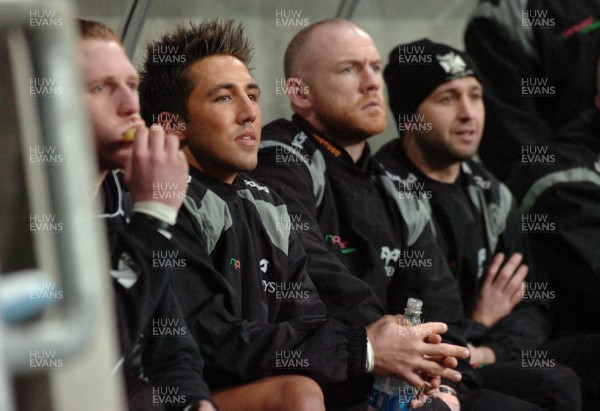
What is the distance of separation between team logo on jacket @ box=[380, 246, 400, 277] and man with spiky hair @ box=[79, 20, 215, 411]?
1.03m

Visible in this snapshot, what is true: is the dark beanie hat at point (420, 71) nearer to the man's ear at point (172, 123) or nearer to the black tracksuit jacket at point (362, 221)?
the black tracksuit jacket at point (362, 221)

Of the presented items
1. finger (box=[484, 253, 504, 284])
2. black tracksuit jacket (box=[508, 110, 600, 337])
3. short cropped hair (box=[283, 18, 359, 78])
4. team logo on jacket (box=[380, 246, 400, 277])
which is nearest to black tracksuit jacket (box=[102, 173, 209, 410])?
team logo on jacket (box=[380, 246, 400, 277])

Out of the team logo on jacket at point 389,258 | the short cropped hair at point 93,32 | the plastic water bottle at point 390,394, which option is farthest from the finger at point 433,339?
the short cropped hair at point 93,32

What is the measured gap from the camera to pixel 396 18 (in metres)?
5.01

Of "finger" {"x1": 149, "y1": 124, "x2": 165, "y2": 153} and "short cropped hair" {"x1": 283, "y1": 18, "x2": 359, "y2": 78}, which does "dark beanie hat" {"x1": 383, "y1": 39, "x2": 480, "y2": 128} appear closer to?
→ "short cropped hair" {"x1": 283, "y1": 18, "x2": 359, "y2": 78}

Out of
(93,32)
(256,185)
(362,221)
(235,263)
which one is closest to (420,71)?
(362,221)

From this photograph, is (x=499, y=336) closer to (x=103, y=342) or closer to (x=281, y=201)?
(x=281, y=201)

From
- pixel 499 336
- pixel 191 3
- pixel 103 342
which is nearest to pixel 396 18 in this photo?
pixel 191 3

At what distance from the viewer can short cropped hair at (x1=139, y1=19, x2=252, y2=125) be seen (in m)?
2.84

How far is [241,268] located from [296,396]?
0.41m

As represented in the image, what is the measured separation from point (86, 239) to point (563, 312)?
133 inches

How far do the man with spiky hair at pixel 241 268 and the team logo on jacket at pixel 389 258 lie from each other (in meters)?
0.34

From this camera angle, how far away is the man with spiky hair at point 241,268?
257 cm

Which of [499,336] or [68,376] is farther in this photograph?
[499,336]
